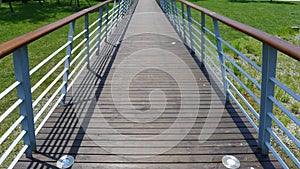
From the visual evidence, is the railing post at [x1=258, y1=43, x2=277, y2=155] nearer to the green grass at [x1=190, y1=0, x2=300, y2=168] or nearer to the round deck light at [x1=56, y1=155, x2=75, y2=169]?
the green grass at [x1=190, y1=0, x2=300, y2=168]

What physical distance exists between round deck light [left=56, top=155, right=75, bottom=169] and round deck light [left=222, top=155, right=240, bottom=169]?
3.77ft

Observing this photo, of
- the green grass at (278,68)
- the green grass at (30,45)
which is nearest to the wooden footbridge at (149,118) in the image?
the green grass at (278,68)

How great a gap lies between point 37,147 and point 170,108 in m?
1.40

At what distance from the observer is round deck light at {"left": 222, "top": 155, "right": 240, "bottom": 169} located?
7.29 feet

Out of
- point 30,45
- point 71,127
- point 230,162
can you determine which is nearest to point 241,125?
point 230,162

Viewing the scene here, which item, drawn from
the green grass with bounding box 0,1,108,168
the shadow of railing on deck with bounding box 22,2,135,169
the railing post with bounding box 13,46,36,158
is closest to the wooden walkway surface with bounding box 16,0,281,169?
the shadow of railing on deck with bounding box 22,2,135,169

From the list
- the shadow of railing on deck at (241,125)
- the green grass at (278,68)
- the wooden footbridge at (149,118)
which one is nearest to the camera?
the wooden footbridge at (149,118)

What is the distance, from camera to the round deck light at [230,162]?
2221 mm

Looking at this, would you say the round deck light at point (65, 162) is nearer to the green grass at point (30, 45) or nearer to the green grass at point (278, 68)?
Answer: the green grass at point (30, 45)

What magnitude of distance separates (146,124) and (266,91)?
1157 millimetres

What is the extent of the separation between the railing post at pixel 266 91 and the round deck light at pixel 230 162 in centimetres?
26

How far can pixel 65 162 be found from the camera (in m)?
2.27

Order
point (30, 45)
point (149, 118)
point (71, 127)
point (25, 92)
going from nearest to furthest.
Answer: point (25, 92) < point (71, 127) < point (149, 118) < point (30, 45)

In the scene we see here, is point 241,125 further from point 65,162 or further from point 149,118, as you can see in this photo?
point 65,162
